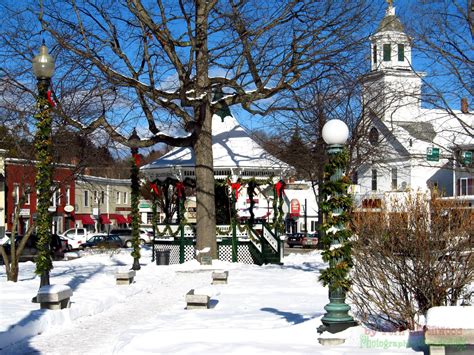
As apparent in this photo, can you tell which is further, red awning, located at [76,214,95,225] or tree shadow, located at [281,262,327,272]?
red awning, located at [76,214,95,225]

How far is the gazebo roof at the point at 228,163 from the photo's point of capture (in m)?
31.3

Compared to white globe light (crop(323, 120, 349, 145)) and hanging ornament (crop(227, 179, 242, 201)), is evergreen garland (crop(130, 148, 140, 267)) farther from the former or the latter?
white globe light (crop(323, 120, 349, 145))

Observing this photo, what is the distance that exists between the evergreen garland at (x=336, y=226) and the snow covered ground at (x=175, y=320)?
82 cm

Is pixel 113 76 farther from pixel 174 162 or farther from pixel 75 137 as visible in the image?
pixel 174 162

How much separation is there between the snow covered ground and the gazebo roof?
8.29 m

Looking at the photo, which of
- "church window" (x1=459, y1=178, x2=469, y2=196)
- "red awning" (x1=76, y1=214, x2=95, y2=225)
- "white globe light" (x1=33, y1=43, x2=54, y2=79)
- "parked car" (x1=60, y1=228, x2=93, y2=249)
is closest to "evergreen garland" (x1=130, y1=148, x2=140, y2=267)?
"white globe light" (x1=33, y1=43, x2=54, y2=79)

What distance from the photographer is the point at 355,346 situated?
33.6ft

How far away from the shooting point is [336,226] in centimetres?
1108

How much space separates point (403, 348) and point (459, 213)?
2208mm

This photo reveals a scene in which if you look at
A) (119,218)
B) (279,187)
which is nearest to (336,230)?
(279,187)

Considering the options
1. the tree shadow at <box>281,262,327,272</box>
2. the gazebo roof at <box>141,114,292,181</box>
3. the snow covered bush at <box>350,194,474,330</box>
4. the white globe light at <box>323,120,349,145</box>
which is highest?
the gazebo roof at <box>141,114,292,181</box>

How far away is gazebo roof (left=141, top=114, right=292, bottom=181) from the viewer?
3127 cm

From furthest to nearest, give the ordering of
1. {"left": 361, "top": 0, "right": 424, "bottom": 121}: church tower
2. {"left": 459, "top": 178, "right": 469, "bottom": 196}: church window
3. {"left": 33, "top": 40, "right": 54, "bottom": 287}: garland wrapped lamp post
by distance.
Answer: {"left": 459, "top": 178, "right": 469, "bottom": 196}: church window
{"left": 361, "top": 0, "right": 424, "bottom": 121}: church tower
{"left": 33, "top": 40, "right": 54, "bottom": 287}: garland wrapped lamp post

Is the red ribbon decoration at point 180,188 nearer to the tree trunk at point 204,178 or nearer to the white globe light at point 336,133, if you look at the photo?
the tree trunk at point 204,178
